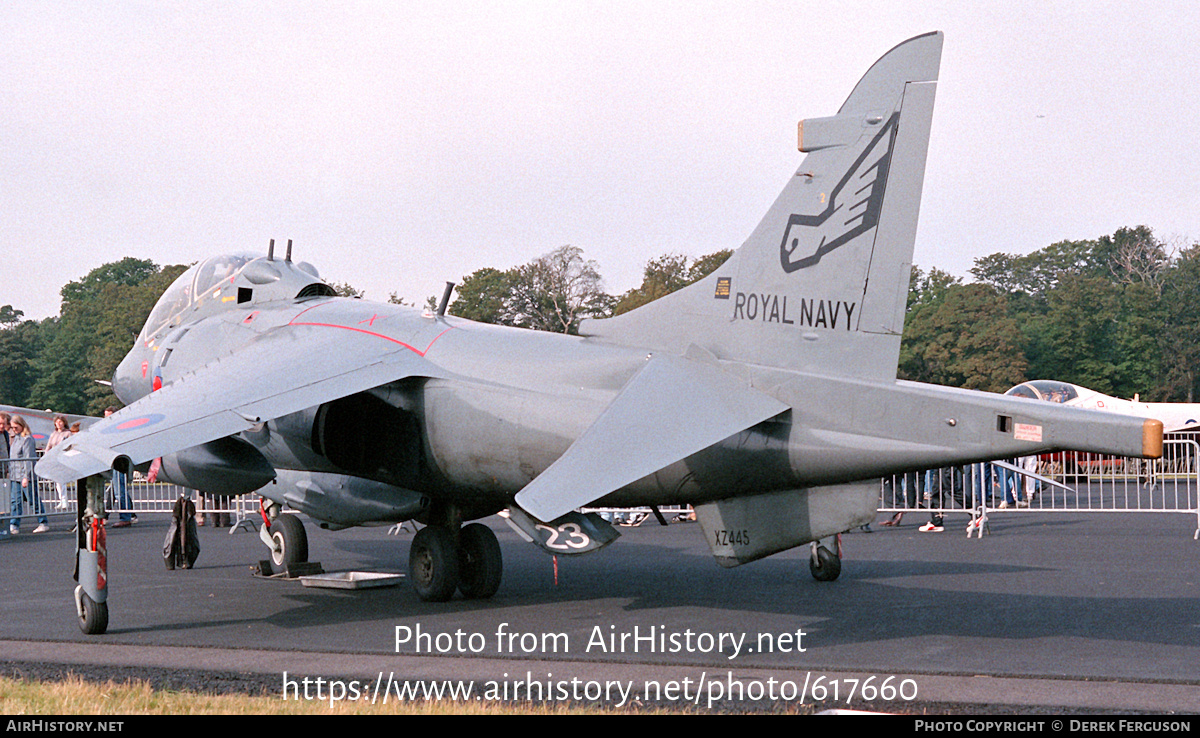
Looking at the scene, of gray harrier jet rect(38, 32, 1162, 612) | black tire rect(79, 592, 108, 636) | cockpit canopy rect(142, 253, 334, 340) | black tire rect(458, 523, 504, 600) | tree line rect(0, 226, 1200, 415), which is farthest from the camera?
tree line rect(0, 226, 1200, 415)

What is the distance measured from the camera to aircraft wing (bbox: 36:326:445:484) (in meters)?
8.97

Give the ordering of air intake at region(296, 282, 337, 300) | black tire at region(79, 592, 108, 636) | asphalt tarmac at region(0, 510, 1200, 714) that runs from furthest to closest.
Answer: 1. air intake at region(296, 282, 337, 300)
2. black tire at region(79, 592, 108, 636)
3. asphalt tarmac at region(0, 510, 1200, 714)

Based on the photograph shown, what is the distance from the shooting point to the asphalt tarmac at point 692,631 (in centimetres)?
684

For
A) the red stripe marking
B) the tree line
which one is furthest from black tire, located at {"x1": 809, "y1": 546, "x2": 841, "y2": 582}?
the tree line

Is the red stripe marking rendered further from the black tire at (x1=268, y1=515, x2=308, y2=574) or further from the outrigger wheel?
the outrigger wheel

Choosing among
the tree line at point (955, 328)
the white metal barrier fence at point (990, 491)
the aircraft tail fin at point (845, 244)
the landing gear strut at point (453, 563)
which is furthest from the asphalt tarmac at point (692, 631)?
the tree line at point (955, 328)

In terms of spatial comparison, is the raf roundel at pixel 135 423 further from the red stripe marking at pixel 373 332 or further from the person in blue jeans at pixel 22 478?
the person in blue jeans at pixel 22 478

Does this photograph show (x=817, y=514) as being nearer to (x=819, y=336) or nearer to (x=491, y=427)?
(x=819, y=336)

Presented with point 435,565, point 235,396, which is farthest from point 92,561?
point 435,565

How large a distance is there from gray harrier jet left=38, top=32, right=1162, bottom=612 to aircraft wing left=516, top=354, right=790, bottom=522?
2cm

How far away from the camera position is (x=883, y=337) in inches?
312

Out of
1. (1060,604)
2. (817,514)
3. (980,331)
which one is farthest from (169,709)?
(980,331)

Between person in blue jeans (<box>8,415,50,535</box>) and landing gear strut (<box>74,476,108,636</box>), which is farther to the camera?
person in blue jeans (<box>8,415,50,535</box>)

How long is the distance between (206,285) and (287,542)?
328 cm
